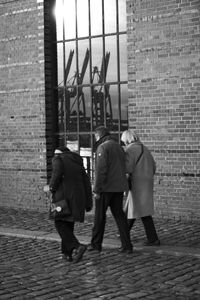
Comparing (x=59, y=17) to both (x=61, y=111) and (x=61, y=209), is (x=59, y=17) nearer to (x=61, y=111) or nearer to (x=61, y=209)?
(x=61, y=111)

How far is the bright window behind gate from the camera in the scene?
12.0 m

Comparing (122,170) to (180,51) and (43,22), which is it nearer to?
(180,51)

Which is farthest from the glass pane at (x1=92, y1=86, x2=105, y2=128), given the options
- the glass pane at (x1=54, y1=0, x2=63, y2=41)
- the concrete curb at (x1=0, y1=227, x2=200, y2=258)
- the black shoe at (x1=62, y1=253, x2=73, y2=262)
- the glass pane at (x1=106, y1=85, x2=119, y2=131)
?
the black shoe at (x1=62, y1=253, x2=73, y2=262)

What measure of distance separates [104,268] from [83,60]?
6.13 m

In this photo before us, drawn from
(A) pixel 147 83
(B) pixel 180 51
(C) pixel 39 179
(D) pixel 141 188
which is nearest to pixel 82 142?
(C) pixel 39 179

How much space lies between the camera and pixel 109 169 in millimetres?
8336

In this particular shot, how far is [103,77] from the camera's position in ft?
40.1

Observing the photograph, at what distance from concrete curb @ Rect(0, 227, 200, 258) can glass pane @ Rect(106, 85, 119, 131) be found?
10.2 feet

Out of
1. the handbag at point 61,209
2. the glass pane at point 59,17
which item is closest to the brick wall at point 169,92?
the glass pane at point 59,17

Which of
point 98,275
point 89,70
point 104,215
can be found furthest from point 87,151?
point 98,275

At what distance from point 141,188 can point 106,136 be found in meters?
0.96

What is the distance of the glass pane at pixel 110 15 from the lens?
1207 centimetres

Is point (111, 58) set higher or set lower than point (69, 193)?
higher

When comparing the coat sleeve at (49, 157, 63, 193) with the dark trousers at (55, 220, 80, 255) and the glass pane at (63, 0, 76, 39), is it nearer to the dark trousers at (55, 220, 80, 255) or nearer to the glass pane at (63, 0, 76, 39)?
the dark trousers at (55, 220, 80, 255)
